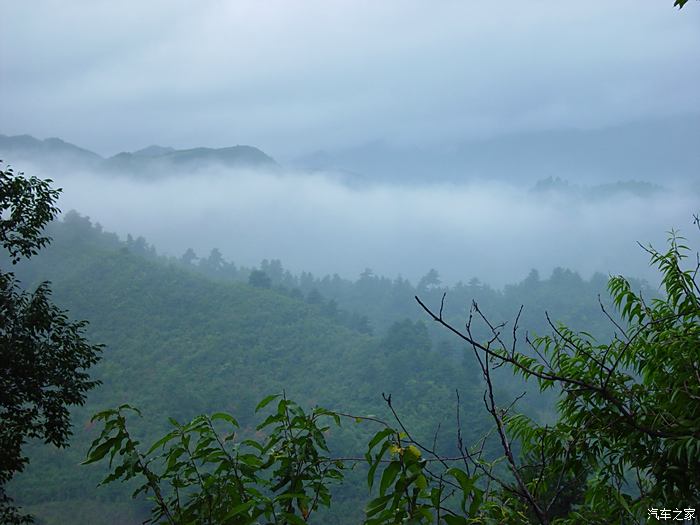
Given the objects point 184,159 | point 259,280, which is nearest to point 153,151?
point 184,159

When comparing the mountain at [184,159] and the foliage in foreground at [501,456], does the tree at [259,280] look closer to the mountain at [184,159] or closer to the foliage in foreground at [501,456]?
the foliage in foreground at [501,456]

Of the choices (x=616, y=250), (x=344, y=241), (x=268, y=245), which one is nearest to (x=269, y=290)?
(x=268, y=245)

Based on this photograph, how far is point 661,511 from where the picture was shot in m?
2.24

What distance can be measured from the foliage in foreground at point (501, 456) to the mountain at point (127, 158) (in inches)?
5578

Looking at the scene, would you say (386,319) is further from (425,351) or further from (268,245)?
(268,245)

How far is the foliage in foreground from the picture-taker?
1354 millimetres

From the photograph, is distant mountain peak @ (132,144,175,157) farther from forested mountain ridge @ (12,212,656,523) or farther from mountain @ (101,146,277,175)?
forested mountain ridge @ (12,212,656,523)

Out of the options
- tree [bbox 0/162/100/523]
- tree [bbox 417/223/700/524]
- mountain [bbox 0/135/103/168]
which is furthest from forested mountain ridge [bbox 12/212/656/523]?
mountain [bbox 0/135/103/168]

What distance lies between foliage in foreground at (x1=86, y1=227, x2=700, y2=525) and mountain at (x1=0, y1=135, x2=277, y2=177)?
465 ft

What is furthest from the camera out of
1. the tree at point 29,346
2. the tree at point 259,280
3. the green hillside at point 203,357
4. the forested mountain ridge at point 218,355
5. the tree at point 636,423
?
the tree at point 259,280

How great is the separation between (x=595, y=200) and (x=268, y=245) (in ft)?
308

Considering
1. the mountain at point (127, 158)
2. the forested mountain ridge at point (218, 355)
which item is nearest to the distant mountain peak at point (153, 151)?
the mountain at point (127, 158)

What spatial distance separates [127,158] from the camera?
15775 cm

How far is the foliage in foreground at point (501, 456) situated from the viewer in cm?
135
